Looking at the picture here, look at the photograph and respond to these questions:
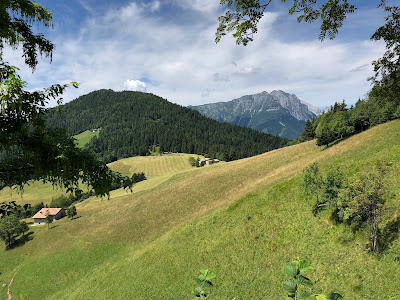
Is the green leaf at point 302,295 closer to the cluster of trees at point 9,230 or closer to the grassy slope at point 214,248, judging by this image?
the grassy slope at point 214,248

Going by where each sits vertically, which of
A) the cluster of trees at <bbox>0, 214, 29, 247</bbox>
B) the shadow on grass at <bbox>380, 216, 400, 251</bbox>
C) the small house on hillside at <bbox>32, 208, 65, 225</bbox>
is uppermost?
the shadow on grass at <bbox>380, 216, 400, 251</bbox>

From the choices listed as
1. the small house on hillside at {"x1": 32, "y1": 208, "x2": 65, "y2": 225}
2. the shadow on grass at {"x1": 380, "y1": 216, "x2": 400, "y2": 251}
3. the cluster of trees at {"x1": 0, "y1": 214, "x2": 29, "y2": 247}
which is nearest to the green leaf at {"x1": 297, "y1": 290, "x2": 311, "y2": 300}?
the shadow on grass at {"x1": 380, "y1": 216, "x2": 400, "y2": 251}

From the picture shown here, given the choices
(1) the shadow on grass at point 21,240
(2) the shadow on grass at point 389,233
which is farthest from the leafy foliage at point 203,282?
(1) the shadow on grass at point 21,240

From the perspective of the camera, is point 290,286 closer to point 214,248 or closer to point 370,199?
point 370,199

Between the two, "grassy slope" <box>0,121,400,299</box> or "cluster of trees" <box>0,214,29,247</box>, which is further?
"cluster of trees" <box>0,214,29,247</box>

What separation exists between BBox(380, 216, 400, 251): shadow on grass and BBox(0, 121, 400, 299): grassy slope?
502 mm

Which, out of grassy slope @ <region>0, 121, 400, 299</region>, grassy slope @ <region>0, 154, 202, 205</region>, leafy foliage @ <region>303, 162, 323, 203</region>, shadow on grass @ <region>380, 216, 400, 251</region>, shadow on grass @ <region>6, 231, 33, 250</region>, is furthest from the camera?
grassy slope @ <region>0, 154, 202, 205</region>

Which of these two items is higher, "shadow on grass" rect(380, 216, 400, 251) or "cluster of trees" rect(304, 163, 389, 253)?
"cluster of trees" rect(304, 163, 389, 253)

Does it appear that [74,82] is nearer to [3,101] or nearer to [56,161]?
[3,101]

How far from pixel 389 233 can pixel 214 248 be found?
60.7ft

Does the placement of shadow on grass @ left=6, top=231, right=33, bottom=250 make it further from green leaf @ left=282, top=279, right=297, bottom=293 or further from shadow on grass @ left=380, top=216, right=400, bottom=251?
green leaf @ left=282, top=279, right=297, bottom=293

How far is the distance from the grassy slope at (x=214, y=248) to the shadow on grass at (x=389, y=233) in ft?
1.65

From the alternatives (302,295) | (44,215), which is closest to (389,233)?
(302,295)

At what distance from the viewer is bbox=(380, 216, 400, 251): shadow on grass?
16500 millimetres
